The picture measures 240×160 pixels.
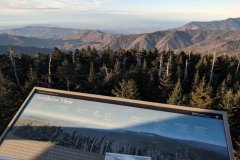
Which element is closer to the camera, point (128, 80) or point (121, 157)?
point (121, 157)

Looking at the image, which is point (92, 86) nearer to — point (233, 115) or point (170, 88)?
point (170, 88)

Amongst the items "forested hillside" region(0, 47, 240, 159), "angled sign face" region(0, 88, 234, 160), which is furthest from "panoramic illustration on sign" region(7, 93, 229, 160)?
"forested hillside" region(0, 47, 240, 159)

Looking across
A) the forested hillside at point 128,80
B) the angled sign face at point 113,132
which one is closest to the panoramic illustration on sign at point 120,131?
the angled sign face at point 113,132

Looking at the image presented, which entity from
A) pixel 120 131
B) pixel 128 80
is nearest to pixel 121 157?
pixel 120 131

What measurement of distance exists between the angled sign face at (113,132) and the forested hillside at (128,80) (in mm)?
29884

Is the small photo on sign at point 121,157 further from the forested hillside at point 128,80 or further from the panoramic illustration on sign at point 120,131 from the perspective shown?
the forested hillside at point 128,80

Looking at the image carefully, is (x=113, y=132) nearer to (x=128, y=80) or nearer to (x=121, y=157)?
(x=121, y=157)

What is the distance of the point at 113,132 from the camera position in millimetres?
9336

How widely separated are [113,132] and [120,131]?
18 centimetres

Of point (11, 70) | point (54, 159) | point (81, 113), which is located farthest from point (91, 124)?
point (11, 70)

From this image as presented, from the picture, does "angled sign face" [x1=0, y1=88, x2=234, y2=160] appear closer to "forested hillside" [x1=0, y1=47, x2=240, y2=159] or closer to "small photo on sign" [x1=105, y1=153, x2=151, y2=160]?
"small photo on sign" [x1=105, y1=153, x2=151, y2=160]

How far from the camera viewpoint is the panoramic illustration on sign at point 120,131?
8.71 metres

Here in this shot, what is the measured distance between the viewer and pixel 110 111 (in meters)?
9.81

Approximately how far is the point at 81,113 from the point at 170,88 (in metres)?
49.4
